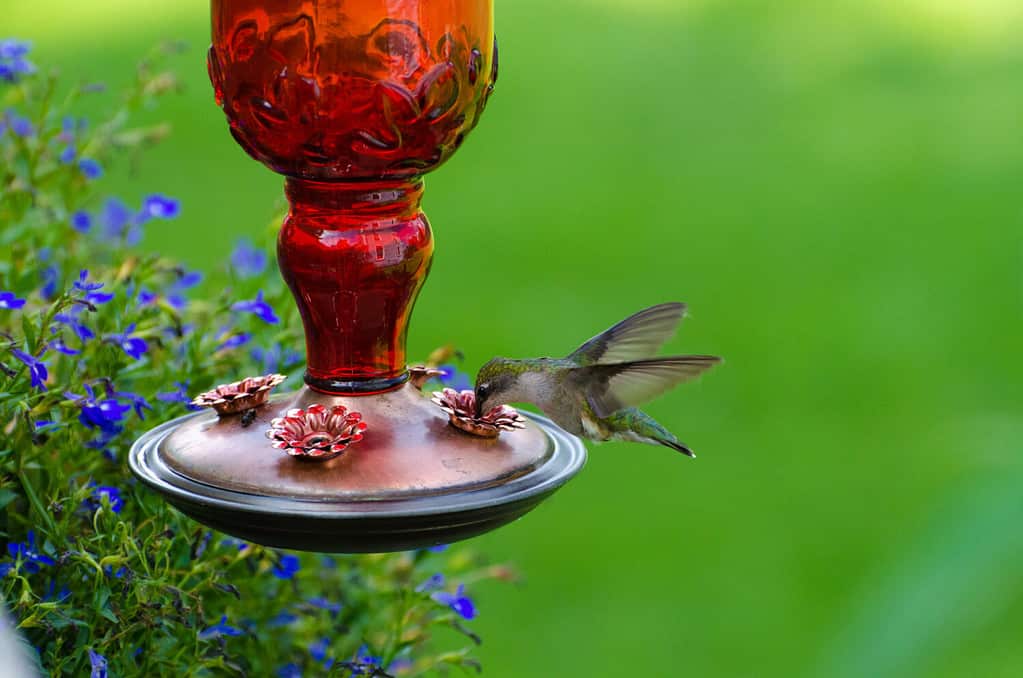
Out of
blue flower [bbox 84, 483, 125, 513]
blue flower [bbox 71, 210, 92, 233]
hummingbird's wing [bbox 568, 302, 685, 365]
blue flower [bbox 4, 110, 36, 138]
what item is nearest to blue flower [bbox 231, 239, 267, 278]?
blue flower [bbox 71, 210, 92, 233]

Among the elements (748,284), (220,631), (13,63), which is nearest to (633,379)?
(220,631)

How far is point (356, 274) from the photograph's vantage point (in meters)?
1.96

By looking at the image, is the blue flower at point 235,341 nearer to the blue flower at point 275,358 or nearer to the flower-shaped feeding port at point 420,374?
the blue flower at point 275,358

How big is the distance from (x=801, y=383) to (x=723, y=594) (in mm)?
1384

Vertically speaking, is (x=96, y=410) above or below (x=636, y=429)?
above

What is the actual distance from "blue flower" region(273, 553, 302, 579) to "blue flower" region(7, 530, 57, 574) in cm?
40

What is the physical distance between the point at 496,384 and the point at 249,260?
1.14 m

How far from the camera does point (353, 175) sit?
1.92 m

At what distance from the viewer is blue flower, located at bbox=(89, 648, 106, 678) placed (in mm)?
1891

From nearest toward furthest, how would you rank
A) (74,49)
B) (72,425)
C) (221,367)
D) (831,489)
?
(72,425)
(221,367)
(831,489)
(74,49)

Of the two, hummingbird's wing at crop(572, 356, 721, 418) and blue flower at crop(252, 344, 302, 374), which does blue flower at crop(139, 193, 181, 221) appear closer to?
blue flower at crop(252, 344, 302, 374)

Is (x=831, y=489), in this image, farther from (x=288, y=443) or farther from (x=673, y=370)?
(x=288, y=443)

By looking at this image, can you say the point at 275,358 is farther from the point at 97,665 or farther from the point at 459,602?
the point at 97,665

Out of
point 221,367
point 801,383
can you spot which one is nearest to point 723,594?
point 801,383
